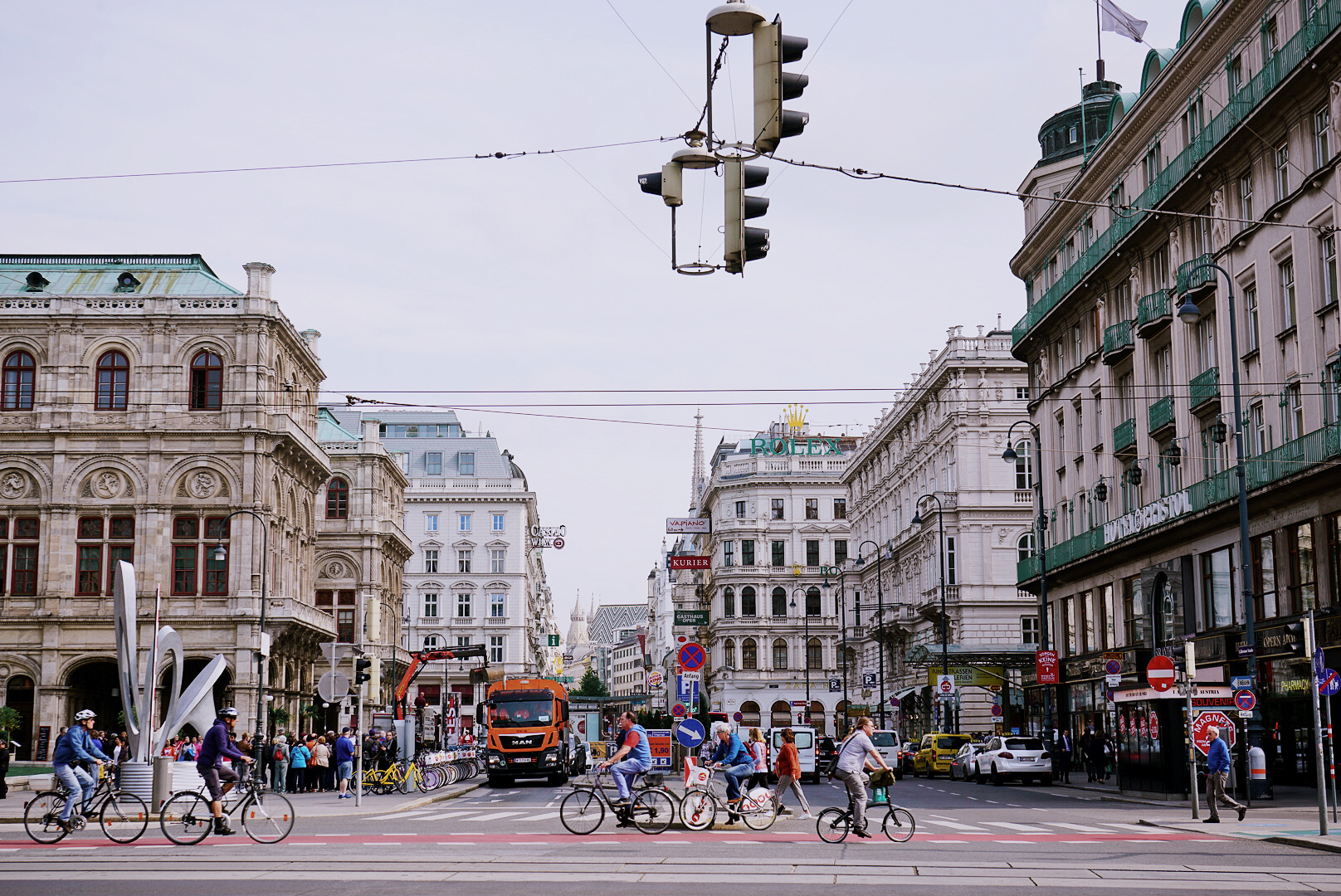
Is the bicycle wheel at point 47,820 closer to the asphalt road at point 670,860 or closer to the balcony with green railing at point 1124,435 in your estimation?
the asphalt road at point 670,860

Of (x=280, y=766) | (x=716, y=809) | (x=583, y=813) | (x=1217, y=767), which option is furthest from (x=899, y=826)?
(x=280, y=766)

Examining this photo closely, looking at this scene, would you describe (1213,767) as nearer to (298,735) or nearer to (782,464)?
(298,735)

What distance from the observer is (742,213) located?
13.3 meters

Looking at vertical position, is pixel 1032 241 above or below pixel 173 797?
above

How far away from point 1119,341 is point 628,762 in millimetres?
29526

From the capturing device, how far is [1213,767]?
25672 mm

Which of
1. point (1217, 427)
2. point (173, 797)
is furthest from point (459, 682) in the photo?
point (173, 797)

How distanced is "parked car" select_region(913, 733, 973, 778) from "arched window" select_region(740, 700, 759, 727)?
49.2 metres

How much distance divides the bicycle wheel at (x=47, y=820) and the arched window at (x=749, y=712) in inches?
3451

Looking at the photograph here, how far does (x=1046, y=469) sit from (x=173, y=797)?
42.2 m

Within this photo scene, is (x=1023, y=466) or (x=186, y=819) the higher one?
(x=1023, y=466)

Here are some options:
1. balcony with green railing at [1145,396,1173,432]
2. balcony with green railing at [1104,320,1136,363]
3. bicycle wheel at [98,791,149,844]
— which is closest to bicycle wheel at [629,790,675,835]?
bicycle wheel at [98,791,149,844]

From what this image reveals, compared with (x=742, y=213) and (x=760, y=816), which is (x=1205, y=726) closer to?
(x=760, y=816)

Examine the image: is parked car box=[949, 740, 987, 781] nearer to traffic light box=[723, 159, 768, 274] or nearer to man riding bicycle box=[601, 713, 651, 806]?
man riding bicycle box=[601, 713, 651, 806]
